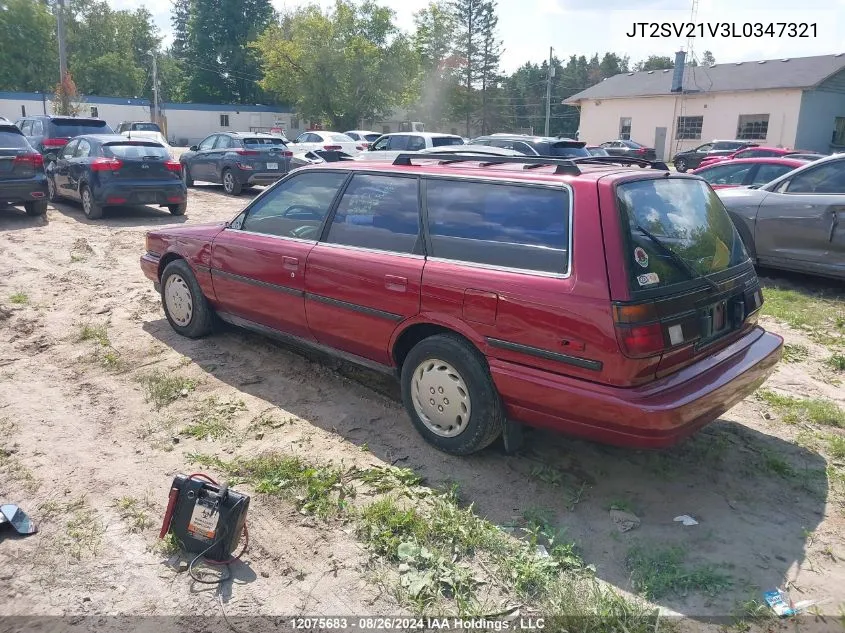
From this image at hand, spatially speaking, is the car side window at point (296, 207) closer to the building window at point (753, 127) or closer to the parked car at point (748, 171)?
the parked car at point (748, 171)

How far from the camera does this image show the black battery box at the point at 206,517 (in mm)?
3145

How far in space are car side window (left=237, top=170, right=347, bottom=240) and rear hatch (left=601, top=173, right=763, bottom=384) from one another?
213 centimetres

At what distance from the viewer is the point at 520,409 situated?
12.2 feet

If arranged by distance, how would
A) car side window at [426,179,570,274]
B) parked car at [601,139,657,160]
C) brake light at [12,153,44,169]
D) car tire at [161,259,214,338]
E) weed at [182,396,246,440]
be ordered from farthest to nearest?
parked car at [601,139,657,160]
brake light at [12,153,44,169]
car tire at [161,259,214,338]
weed at [182,396,246,440]
car side window at [426,179,570,274]

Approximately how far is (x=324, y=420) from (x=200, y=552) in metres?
1.52

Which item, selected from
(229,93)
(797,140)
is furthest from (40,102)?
(797,140)

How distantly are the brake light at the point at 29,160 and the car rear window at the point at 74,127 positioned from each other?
4552 mm

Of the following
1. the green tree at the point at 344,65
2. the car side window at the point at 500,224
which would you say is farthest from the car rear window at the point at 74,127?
the green tree at the point at 344,65

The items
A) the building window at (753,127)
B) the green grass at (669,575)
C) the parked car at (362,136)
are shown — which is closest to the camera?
the green grass at (669,575)

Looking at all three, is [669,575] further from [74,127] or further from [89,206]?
[74,127]

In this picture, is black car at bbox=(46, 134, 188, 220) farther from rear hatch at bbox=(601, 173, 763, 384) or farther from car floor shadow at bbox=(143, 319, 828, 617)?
rear hatch at bbox=(601, 173, 763, 384)

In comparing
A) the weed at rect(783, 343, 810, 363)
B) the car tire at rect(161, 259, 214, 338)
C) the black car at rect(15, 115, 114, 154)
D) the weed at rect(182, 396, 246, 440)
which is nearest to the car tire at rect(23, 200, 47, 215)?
A: the black car at rect(15, 115, 114, 154)

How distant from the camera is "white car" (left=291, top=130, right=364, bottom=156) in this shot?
23391 millimetres

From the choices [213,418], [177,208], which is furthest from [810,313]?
[177,208]
